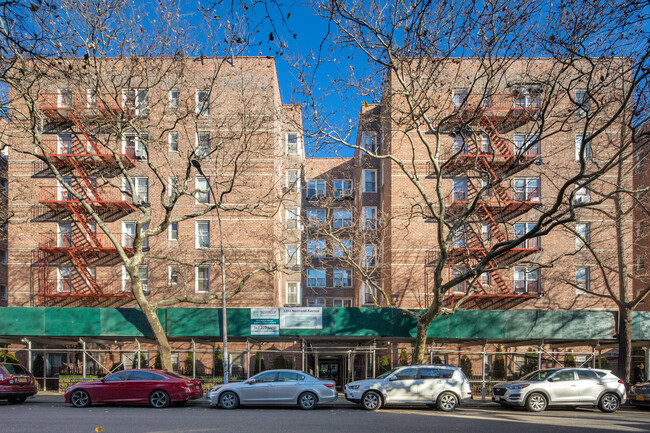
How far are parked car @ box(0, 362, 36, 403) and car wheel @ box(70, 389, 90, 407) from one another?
8.57ft

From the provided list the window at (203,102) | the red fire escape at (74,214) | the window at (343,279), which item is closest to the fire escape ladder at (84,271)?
the red fire escape at (74,214)

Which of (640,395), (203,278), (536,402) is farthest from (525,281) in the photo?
(203,278)

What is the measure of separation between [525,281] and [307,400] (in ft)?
53.7

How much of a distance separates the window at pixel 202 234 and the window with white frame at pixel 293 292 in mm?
12684

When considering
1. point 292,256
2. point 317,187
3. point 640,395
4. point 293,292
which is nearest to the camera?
point 640,395

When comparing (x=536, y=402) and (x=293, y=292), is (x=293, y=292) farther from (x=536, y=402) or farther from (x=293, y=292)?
(x=536, y=402)

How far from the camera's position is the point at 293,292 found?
41.4 m

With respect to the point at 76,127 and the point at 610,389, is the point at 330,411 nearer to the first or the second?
the point at 610,389

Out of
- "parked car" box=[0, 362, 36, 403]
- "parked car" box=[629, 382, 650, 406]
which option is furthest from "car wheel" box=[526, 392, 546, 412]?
"parked car" box=[0, 362, 36, 403]

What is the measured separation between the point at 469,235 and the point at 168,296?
16.3m

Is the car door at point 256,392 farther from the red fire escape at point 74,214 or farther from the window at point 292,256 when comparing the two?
the red fire escape at point 74,214

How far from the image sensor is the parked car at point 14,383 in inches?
702

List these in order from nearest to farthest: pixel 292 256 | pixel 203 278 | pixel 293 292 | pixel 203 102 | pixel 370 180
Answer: pixel 203 102, pixel 292 256, pixel 203 278, pixel 370 180, pixel 293 292

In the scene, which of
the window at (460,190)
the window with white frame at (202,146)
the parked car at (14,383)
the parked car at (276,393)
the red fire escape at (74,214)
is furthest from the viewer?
the window at (460,190)
